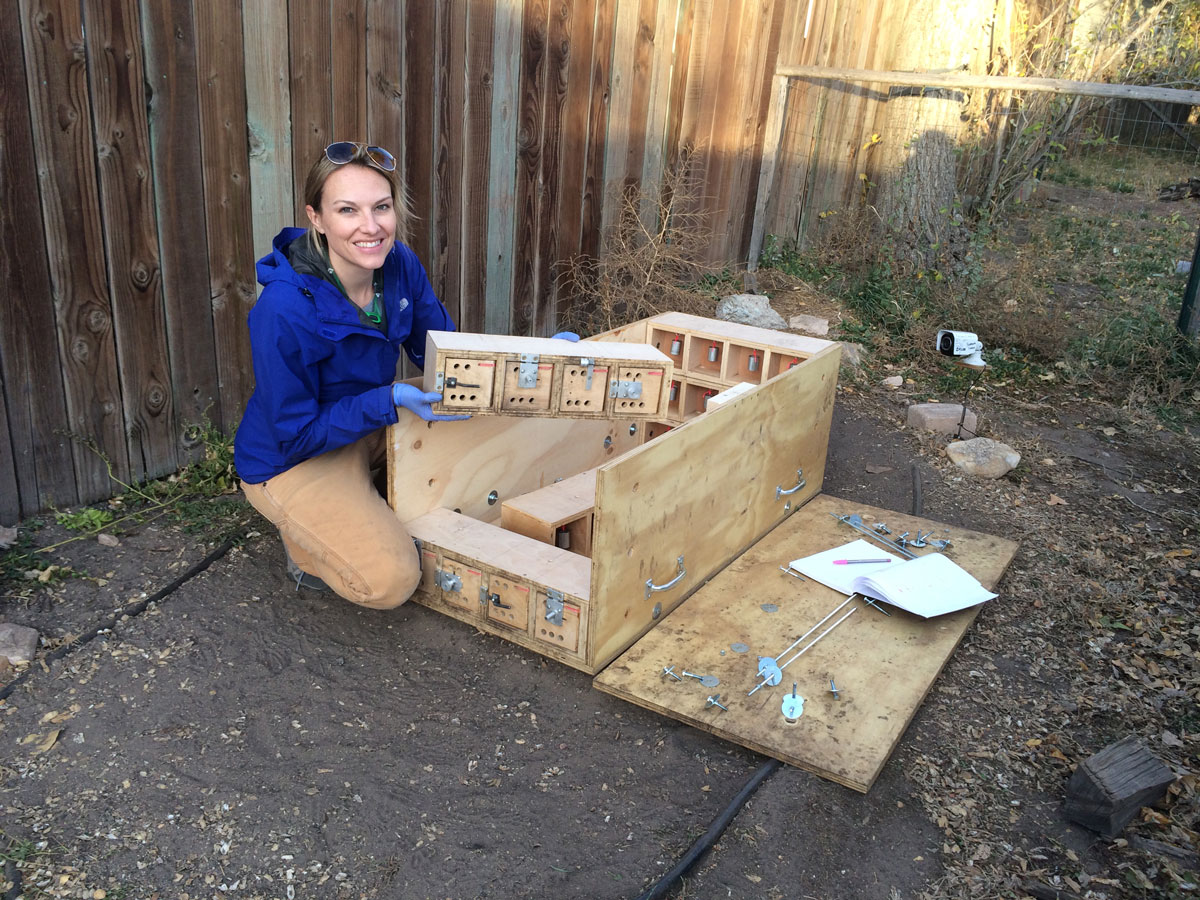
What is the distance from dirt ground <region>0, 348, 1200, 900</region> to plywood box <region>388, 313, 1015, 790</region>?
108mm

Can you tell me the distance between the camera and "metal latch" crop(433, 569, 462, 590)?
3555 mm

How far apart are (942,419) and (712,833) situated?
12.2 ft

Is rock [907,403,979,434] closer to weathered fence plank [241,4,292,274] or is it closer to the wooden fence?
the wooden fence

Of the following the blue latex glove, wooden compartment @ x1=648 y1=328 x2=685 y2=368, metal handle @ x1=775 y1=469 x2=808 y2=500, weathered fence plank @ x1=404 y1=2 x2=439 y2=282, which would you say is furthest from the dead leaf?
wooden compartment @ x1=648 y1=328 x2=685 y2=368

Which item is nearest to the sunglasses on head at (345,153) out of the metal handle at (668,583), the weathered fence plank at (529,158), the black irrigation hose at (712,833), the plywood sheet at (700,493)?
the plywood sheet at (700,493)

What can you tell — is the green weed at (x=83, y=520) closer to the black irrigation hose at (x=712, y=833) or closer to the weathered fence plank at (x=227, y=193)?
the weathered fence plank at (x=227, y=193)

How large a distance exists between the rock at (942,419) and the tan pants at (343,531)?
3454mm

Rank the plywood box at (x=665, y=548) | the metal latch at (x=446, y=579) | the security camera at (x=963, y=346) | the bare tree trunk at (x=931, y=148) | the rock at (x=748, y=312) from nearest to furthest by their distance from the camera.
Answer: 1. the plywood box at (x=665, y=548)
2. the metal latch at (x=446, y=579)
3. the security camera at (x=963, y=346)
4. the rock at (x=748, y=312)
5. the bare tree trunk at (x=931, y=148)

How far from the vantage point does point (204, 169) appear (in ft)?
13.0

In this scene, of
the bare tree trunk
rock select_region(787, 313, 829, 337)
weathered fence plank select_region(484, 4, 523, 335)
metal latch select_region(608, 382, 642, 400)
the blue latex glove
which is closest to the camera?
the blue latex glove

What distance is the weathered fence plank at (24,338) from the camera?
3369 millimetres

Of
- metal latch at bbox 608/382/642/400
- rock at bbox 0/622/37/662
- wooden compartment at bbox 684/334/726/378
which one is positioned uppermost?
metal latch at bbox 608/382/642/400

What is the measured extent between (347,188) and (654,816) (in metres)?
2.20

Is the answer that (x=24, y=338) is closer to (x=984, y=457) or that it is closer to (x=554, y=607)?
(x=554, y=607)
